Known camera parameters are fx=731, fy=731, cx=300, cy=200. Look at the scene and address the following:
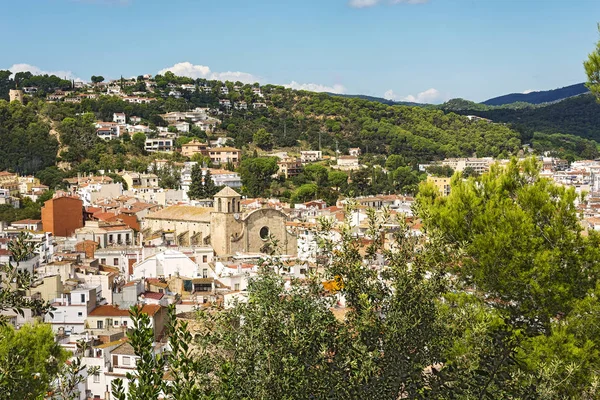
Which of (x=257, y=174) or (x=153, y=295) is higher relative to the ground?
(x=257, y=174)

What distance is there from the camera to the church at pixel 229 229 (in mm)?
32938

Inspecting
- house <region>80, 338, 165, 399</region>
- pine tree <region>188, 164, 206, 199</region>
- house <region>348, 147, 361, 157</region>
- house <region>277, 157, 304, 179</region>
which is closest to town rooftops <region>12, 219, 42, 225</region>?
pine tree <region>188, 164, 206, 199</region>

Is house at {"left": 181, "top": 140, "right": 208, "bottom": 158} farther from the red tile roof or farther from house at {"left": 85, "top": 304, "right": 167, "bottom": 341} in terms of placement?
house at {"left": 85, "top": 304, "right": 167, "bottom": 341}

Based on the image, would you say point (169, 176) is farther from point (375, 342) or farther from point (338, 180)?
point (375, 342)

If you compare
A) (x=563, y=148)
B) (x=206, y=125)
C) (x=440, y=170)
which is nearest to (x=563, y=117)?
(x=563, y=148)

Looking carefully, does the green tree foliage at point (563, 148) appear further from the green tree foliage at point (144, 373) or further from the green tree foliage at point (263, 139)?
the green tree foliage at point (144, 373)

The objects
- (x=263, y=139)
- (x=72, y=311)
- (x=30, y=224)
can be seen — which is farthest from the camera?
(x=263, y=139)

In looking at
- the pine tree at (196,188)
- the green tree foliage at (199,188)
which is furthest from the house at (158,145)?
the pine tree at (196,188)

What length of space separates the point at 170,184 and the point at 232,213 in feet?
77.6

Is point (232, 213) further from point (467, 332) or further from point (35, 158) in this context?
point (35, 158)

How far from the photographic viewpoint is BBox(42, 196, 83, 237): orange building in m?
37.6

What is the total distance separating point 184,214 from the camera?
36.2 meters

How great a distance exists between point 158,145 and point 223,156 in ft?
21.3

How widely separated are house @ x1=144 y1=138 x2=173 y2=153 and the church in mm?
35194
